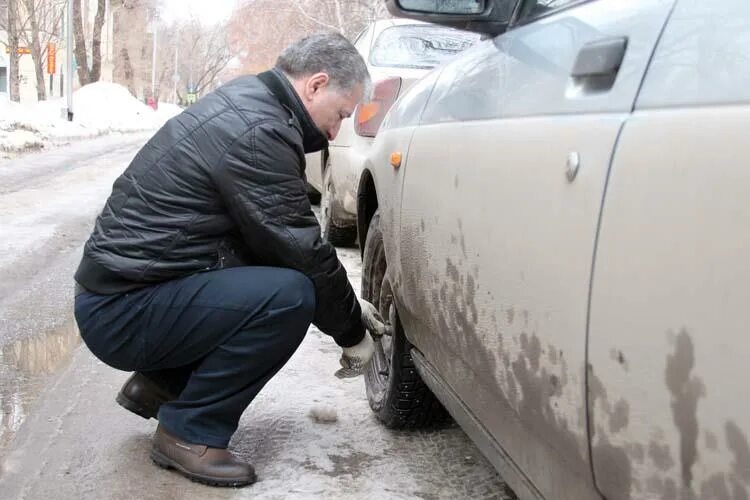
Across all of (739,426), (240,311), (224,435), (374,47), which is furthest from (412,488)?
(374,47)

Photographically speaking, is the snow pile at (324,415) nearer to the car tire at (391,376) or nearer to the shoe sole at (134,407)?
the car tire at (391,376)

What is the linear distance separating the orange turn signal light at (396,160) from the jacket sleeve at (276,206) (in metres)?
0.40

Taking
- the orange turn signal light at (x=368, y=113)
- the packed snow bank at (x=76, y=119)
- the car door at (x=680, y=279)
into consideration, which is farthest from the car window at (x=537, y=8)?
the packed snow bank at (x=76, y=119)

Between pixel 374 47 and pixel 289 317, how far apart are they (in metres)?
4.03

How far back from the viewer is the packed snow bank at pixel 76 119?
17.6 metres

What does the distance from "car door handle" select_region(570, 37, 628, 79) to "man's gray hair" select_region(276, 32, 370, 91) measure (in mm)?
1161

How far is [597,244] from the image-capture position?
1478 millimetres

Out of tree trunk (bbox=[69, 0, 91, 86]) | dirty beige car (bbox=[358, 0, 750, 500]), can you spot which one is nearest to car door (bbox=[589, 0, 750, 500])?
dirty beige car (bbox=[358, 0, 750, 500])

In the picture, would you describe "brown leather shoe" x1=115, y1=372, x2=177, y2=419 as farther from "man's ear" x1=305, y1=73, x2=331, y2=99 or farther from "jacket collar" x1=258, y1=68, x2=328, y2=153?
"man's ear" x1=305, y1=73, x2=331, y2=99

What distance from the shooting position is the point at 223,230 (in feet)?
9.00

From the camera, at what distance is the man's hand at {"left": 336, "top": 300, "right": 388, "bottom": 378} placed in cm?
298

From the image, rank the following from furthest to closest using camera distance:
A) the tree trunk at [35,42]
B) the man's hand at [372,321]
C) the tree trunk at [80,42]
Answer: the tree trunk at [80,42] < the tree trunk at [35,42] < the man's hand at [372,321]

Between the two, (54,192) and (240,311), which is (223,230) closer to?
(240,311)

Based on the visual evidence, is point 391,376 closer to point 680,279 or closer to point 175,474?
point 175,474
